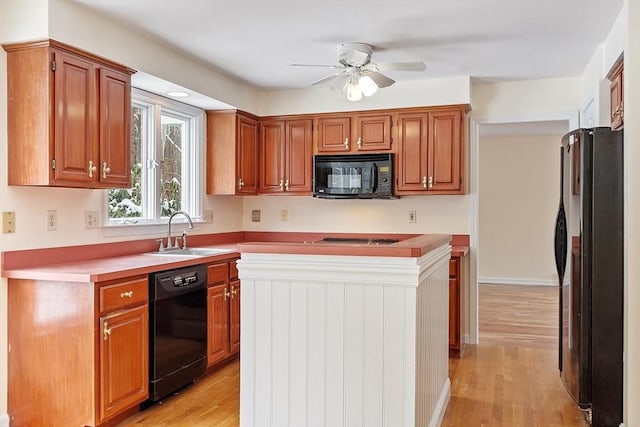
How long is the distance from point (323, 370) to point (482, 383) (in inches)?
71.0

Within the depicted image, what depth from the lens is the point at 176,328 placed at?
3260 millimetres

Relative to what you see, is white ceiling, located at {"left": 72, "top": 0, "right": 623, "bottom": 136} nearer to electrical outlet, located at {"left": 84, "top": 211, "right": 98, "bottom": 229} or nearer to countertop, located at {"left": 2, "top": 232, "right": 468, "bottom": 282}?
electrical outlet, located at {"left": 84, "top": 211, "right": 98, "bottom": 229}

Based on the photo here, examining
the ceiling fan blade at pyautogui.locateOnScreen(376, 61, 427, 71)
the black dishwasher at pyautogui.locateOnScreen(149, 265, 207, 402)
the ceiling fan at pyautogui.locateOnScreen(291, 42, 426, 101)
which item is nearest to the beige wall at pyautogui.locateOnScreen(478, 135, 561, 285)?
the ceiling fan at pyautogui.locateOnScreen(291, 42, 426, 101)

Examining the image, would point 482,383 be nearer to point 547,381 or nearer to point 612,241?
Result: point 547,381

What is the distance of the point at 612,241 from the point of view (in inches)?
111

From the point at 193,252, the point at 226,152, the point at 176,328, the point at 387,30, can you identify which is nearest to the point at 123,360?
the point at 176,328

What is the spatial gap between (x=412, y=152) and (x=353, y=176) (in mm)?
544

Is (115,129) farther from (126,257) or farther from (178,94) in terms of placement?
(178,94)

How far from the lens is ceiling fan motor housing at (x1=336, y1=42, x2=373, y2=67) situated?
3440mm

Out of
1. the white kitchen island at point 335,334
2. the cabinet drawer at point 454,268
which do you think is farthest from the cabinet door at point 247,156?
the white kitchen island at point 335,334

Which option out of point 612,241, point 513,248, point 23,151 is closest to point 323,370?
point 612,241

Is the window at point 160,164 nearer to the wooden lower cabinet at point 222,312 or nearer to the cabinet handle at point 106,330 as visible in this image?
the wooden lower cabinet at point 222,312

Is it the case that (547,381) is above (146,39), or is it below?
below

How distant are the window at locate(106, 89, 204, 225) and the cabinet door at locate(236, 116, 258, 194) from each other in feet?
1.07
